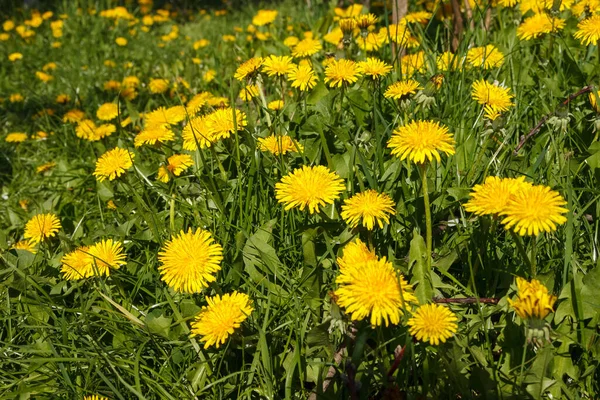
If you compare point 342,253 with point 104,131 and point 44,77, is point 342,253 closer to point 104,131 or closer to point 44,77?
point 104,131

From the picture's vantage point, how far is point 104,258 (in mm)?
1527

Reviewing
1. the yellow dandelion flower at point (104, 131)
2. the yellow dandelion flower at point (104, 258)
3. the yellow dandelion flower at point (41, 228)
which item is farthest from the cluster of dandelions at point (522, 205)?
the yellow dandelion flower at point (104, 131)

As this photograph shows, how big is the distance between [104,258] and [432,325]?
902 mm

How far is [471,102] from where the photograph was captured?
203 centimetres

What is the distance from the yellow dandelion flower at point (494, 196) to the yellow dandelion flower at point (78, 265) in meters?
1.00

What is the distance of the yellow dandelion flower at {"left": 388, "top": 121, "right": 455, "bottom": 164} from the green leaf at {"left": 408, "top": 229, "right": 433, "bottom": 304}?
0.78 ft

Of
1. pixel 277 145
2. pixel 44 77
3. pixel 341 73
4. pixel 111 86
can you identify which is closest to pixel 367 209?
pixel 277 145

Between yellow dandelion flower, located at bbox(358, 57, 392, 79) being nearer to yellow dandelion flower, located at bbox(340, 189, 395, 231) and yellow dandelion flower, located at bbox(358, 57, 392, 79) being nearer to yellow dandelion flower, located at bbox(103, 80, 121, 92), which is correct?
yellow dandelion flower, located at bbox(340, 189, 395, 231)

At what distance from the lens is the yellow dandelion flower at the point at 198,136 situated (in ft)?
5.58

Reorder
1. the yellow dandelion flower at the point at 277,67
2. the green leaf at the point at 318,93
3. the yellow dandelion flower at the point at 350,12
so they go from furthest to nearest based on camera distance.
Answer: the yellow dandelion flower at the point at 350,12
the green leaf at the point at 318,93
the yellow dandelion flower at the point at 277,67

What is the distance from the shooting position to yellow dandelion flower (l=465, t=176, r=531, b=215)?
1151mm

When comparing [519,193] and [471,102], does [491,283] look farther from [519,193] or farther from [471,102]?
[471,102]

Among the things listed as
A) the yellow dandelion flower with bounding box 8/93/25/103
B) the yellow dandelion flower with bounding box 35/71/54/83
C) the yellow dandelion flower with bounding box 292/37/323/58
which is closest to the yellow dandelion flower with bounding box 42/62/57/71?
the yellow dandelion flower with bounding box 35/71/54/83

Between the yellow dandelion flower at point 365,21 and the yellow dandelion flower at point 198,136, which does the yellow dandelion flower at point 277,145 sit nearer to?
the yellow dandelion flower at point 198,136
